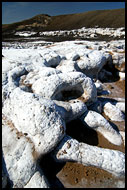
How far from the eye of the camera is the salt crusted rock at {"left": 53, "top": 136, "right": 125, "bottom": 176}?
546cm

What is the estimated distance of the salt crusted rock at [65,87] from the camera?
7.87m

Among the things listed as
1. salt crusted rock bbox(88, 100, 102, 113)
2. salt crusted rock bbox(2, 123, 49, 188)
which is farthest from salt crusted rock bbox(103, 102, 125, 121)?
salt crusted rock bbox(2, 123, 49, 188)

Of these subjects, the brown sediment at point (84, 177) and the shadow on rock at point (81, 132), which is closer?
the brown sediment at point (84, 177)

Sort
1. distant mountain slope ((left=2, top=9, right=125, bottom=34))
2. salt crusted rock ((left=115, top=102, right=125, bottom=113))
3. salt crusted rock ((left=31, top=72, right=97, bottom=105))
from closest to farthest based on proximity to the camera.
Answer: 1. salt crusted rock ((left=31, top=72, right=97, bottom=105))
2. salt crusted rock ((left=115, top=102, right=125, bottom=113))
3. distant mountain slope ((left=2, top=9, right=125, bottom=34))

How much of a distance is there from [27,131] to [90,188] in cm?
303

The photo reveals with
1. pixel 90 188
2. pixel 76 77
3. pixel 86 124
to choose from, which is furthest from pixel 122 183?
pixel 76 77

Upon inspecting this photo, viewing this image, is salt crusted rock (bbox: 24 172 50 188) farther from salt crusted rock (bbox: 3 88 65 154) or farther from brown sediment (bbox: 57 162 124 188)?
salt crusted rock (bbox: 3 88 65 154)

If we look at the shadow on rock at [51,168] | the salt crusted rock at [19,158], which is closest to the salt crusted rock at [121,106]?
the shadow on rock at [51,168]

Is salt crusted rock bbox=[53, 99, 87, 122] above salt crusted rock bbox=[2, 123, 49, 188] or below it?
above

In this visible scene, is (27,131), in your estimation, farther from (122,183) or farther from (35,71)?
→ (35,71)

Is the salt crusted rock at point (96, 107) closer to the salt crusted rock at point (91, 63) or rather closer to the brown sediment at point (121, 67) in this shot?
Answer: the salt crusted rock at point (91, 63)

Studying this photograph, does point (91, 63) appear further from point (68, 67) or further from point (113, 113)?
point (113, 113)

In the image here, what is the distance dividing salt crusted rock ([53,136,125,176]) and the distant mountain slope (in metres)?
87.8

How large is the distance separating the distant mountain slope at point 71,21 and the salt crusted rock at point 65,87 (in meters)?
84.0
